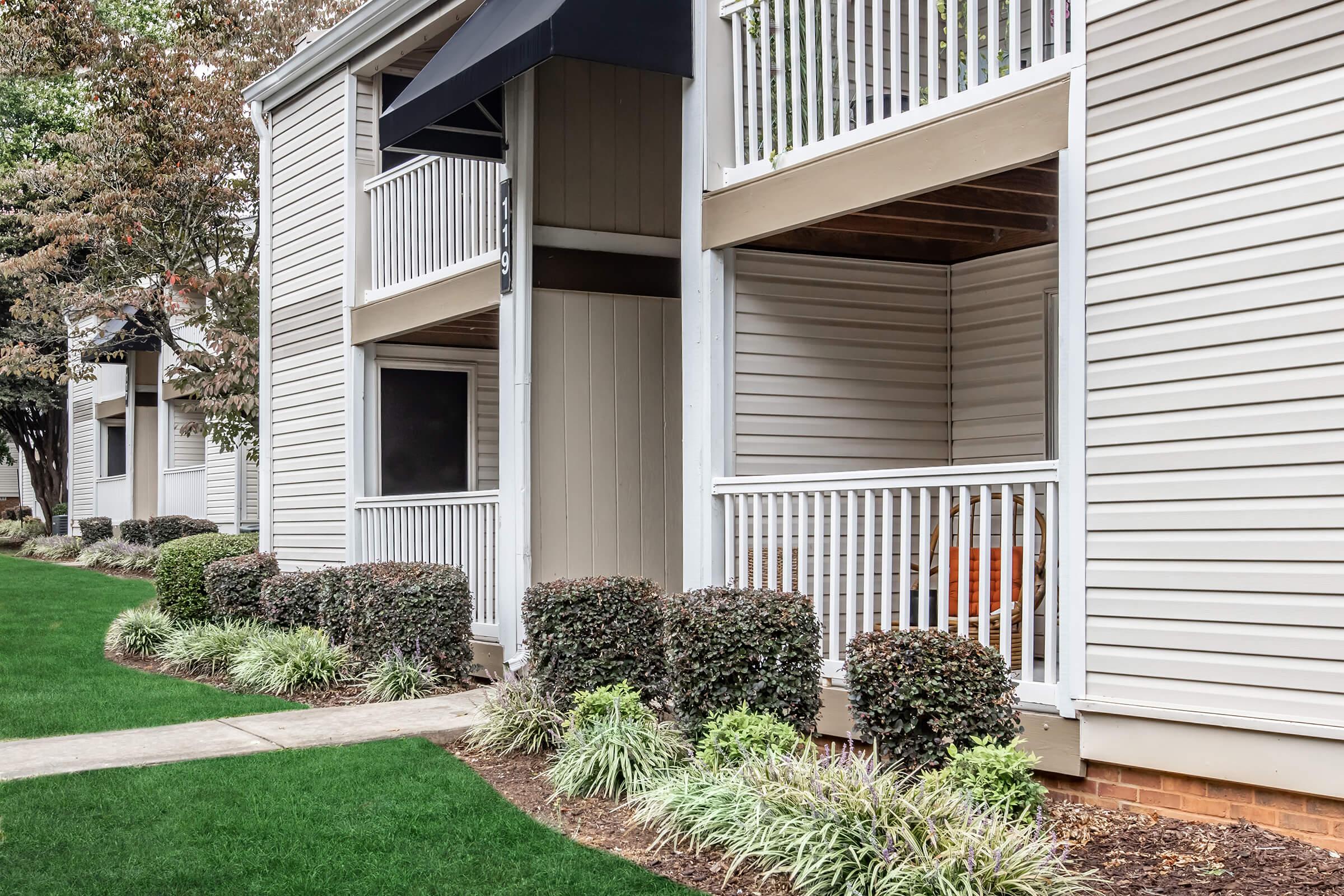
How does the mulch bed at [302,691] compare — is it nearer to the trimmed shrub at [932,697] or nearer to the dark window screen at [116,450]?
the trimmed shrub at [932,697]

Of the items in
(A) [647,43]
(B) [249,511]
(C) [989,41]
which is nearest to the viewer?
Answer: (C) [989,41]

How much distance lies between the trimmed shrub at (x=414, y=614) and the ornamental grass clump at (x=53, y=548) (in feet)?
60.5

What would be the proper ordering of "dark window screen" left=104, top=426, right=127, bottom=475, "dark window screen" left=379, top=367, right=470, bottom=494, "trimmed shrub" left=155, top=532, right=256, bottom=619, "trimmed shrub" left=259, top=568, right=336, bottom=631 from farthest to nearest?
1. "dark window screen" left=104, top=426, right=127, bottom=475
2. "trimmed shrub" left=155, top=532, right=256, bottom=619
3. "dark window screen" left=379, top=367, right=470, bottom=494
4. "trimmed shrub" left=259, top=568, right=336, bottom=631

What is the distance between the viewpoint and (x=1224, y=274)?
522 cm

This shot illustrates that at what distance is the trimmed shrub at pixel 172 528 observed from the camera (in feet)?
75.0

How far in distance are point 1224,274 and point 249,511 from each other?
1955cm

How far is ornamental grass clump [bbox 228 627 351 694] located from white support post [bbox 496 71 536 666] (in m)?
1.56

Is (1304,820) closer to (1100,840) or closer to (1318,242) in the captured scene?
(1100,840)

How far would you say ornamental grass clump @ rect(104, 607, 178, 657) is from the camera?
12203 mm

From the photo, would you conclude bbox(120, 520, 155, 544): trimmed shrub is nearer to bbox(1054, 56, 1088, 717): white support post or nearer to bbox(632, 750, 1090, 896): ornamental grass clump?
bbox(632, 750, 1090, 896): ornamental grass clump

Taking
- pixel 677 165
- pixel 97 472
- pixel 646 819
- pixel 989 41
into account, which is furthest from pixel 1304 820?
pixel 97 472

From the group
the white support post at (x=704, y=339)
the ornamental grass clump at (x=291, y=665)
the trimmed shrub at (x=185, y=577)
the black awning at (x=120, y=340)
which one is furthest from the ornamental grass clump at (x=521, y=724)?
the black awning at (x=120, y=340)

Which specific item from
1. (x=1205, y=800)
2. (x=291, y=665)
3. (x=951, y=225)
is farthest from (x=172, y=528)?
(x=1205, y=800)

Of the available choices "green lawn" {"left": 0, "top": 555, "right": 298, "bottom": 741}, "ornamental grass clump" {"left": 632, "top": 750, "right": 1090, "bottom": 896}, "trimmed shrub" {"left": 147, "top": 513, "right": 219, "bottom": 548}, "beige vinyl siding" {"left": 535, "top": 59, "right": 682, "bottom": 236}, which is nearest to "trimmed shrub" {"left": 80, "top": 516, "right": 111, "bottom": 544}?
"trimmed shrub" {"left": 147, "top": 513, "right": 219, "bottom": 548}
